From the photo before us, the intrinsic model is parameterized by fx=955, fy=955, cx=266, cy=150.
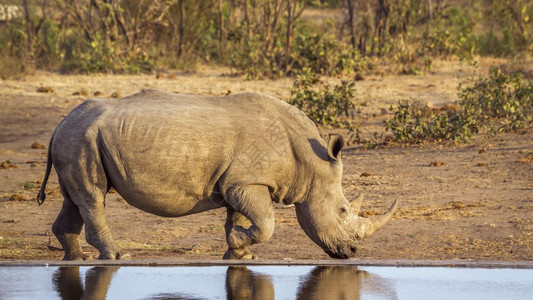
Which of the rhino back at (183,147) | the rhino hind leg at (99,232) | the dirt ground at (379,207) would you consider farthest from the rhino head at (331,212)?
the rhino hind leg at (99,232)

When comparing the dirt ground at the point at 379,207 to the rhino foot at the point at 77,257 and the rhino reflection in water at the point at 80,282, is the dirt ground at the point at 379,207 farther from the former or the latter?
the rhino reflection in water at the point at 80,282

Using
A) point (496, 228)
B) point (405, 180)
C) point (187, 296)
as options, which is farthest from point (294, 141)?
point (405, 180)

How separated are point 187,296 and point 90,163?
155cm

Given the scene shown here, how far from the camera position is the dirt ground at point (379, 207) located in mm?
7262

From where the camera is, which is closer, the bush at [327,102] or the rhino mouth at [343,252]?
the rhino mouth at [343,252]

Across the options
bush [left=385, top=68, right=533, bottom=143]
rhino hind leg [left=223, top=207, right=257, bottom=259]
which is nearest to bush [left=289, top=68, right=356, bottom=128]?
bush [left=385, top=68, right=533, bottom=143]

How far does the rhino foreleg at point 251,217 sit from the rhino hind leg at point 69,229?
106cm

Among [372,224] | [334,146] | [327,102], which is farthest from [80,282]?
[327,102]

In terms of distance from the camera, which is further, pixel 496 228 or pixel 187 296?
pixel 496 228

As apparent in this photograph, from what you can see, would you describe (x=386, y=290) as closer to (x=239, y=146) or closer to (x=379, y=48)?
(x=239, y=146)

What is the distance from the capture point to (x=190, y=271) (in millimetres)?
5500

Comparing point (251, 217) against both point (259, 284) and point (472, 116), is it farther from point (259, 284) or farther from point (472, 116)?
point (472, 116)

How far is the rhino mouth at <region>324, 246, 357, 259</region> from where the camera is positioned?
643 cm

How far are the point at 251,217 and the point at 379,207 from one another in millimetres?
2768
